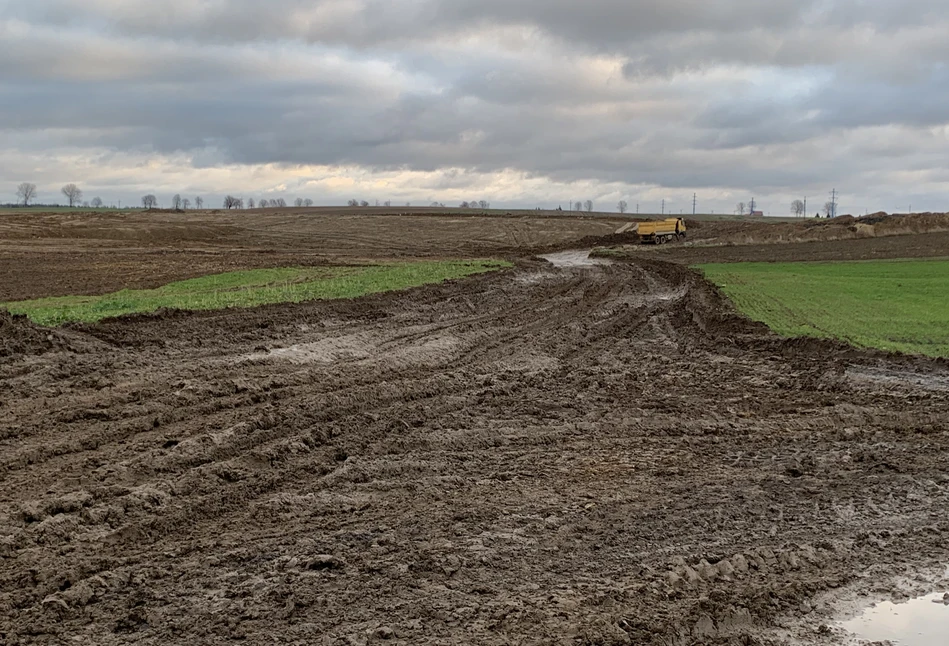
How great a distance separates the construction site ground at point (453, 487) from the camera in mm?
4684

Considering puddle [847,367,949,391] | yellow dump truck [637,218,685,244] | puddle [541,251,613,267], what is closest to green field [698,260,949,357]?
puddle [847,367,949,391]

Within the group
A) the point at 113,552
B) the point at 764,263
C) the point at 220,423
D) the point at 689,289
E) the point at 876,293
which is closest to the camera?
the point at 113,552

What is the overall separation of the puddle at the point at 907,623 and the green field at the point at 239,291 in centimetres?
1492

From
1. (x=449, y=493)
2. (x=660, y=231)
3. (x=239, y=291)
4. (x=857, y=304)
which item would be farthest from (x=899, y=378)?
(x=660, y=231)

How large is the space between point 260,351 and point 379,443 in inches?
236

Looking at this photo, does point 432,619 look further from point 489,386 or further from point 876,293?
point 876,293

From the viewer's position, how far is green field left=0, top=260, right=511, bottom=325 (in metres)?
17.6

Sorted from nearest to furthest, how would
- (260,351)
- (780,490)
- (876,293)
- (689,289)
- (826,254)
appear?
(780,490) → (260,351) → (876,293) → (689,289) → (826,254)

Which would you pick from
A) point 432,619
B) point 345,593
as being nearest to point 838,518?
point 432,619

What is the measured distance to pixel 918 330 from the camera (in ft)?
53.5

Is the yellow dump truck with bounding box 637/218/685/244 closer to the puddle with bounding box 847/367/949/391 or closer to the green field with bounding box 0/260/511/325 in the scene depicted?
the green field with bounding box 0/260/511/325

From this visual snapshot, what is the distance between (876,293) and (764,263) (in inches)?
782

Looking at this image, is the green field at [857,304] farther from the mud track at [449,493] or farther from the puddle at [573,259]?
the puddle at [573,259]

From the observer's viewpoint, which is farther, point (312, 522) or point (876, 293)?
point (876, 293)
